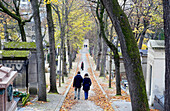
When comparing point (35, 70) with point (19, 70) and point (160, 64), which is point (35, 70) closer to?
point (19, 70)

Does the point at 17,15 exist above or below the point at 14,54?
above

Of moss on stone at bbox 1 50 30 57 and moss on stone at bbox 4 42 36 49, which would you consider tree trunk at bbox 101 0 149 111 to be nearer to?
moss on stone at bbox 1 50 30 57

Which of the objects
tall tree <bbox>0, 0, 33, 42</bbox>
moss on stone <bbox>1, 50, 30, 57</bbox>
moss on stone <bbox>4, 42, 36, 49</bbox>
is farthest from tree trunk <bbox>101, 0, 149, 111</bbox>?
tall tree <bbox>0, 0, 33, 42</bbox>

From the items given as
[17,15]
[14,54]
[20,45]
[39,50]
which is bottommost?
[14,54]

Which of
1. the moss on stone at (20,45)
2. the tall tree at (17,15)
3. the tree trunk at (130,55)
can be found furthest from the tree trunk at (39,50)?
the tree trunk at (130,55)

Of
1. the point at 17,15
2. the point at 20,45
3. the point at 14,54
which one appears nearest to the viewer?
the point at 14,54

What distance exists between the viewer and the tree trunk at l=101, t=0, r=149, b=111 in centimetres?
616

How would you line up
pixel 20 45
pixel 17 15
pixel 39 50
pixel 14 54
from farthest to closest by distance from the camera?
1. pixel 17 15
2. pixel 20 45
3. pixel 14 54
4. pixel 39 50

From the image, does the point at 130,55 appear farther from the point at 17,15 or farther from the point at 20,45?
the point at 17,15

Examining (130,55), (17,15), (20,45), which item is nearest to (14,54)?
(20,45)

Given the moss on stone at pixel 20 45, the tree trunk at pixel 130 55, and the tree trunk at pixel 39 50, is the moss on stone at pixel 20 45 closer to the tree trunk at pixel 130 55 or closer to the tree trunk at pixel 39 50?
the tree trunk at pixel 39 50

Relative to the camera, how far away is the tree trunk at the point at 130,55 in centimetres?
616

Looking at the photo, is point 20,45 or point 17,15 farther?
point 17,15

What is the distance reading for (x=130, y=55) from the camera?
624cm
